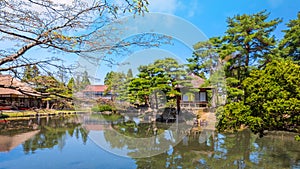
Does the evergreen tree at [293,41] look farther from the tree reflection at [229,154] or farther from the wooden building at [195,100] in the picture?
the tree reflection at [229,154]

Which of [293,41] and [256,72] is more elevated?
[293,41]

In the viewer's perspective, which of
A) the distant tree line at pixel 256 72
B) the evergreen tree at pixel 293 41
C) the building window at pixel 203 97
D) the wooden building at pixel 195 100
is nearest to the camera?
the distant tree line at pixel 256 72

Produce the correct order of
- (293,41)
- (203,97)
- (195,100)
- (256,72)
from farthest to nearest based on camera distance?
(203,97), (195,100), (293,41), (256,72)

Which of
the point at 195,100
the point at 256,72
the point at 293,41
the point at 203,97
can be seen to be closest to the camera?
the point at 256,72

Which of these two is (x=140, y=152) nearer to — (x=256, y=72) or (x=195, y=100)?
(x=256, y=72)

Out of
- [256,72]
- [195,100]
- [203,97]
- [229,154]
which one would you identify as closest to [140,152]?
[229,154]

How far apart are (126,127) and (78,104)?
739 centimetres

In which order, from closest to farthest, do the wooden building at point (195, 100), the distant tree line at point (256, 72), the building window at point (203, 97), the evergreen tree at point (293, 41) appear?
the distant tree line at point (256, 72) < the evergreen tree at point (293, 41) < the wooden building at point (195, 100) < the building window at point (203, 97)

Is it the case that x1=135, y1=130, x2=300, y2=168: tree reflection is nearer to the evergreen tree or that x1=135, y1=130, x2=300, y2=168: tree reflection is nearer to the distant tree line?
the distant tree line

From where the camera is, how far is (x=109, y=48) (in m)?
1.87

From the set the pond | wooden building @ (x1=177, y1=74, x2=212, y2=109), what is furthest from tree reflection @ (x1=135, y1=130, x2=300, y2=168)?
wooden building @ (x1=177, y1=74, x2=212, y2=109)

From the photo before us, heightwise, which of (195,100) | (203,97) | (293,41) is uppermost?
(293,41)

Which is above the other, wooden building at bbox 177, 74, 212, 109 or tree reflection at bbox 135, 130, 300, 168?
wooden building at bbox 177, 74, 212, 109

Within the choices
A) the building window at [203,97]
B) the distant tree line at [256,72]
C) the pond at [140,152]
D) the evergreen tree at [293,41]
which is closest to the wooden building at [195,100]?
the building window at [203,97]
